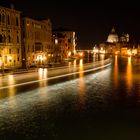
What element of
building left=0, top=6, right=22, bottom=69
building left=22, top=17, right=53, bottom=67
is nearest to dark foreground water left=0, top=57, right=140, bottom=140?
building left=0, top=6, right=22, bottom=69

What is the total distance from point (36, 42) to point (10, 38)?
53.2 ft

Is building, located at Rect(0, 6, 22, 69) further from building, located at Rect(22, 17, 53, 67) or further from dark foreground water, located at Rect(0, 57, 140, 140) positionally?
dark foreground water, located at Rect(0, 57, 140, 140)

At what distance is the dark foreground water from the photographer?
39.2 feet

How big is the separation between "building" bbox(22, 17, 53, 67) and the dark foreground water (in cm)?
4269

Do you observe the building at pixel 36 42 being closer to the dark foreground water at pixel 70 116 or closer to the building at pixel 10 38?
the building at pixel 10 38

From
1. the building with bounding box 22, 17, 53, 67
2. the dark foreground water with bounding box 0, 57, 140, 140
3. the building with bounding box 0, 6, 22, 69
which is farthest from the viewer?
the building with bounding box 22, 17, 53, 67

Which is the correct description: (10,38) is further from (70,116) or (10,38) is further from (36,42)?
(70,116)

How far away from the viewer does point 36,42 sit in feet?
240

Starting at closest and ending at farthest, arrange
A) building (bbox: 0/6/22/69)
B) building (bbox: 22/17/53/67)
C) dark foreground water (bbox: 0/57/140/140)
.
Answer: dark foreground water (bbox: 0/57/140/140)
building (bbox: 0/6/22/69)
building (bbox: 22/17/53/67)

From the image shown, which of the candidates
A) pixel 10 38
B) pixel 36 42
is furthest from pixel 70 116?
pixel 36 42

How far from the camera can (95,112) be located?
16062mm

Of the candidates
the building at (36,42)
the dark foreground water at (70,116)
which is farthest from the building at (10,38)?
the dark foreground water at (70,116)

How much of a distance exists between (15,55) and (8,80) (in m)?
29.3

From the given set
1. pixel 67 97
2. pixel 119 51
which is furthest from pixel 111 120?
pixel 119 51
